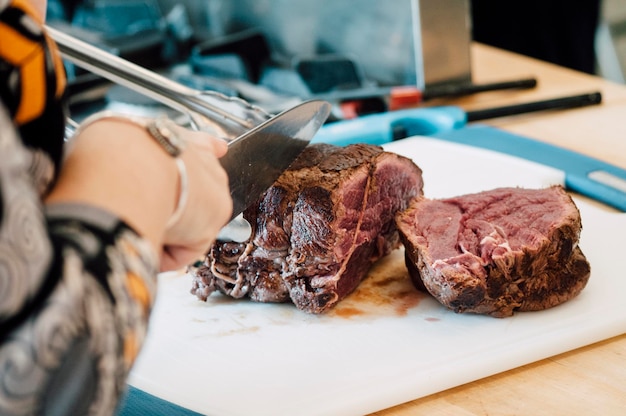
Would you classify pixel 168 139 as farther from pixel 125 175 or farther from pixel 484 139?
pixel 484 139

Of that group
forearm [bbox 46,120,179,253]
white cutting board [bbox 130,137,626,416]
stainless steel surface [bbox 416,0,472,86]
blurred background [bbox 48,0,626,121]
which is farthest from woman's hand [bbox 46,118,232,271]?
stainless steel surface [bbox 416,0,472,86]

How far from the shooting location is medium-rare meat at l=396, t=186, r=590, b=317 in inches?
69.8

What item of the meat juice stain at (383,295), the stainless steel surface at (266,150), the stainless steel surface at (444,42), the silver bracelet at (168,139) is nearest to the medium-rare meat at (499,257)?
the meat juice stain at (383,295)

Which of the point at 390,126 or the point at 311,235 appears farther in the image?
the point at 390,126

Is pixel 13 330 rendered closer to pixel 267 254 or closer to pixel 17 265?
pixel 17 265

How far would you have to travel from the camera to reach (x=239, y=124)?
207cm

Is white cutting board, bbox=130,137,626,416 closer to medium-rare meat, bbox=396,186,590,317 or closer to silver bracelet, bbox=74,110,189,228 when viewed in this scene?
medium-rare meat, bbox=396,186,590,317

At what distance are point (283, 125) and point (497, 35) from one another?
3689mm

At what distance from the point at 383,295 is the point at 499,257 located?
0.33 metres

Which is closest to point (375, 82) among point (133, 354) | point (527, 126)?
point (527, 126)

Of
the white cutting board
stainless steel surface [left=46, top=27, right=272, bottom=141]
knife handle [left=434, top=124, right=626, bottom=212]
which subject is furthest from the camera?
knife handle [left=434, top=124, right=626, bottom=212]

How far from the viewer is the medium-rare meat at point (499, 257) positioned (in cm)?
177

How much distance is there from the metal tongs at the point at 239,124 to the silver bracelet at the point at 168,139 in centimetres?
59

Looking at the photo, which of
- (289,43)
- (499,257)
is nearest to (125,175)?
(499,257)
